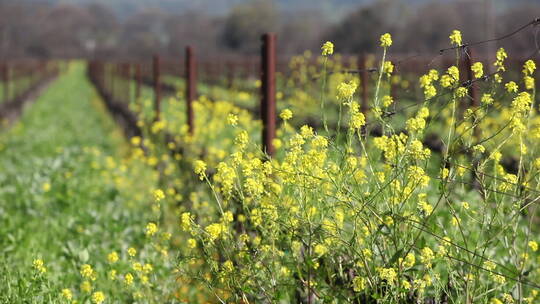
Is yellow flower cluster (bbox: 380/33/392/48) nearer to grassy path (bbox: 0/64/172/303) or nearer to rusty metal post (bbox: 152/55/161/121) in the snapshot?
grassy path (bbox: 0/64/172/303)

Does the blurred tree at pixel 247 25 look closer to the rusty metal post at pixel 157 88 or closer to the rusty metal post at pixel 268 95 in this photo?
the rusty metal post at pixel 157 88

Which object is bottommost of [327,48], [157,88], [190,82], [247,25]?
[247,25]

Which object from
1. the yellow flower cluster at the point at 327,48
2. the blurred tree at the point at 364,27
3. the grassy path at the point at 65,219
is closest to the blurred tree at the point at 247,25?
the blurred tree at the point at 364,27

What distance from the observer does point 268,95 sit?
504cm

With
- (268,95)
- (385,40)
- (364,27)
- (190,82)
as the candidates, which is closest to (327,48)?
(385,40)

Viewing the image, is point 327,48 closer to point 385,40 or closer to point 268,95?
point 385,40

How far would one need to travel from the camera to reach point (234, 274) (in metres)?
3.08

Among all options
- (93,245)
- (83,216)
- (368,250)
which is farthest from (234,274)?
(83,216)

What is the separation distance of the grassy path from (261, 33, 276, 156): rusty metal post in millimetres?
1097

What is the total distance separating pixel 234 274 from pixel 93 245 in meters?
2.10

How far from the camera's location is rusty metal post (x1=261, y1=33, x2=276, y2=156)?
4.99 metres

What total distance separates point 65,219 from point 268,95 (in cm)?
195

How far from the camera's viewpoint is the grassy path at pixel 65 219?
156 inches

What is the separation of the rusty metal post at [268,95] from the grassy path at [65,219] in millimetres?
1097
